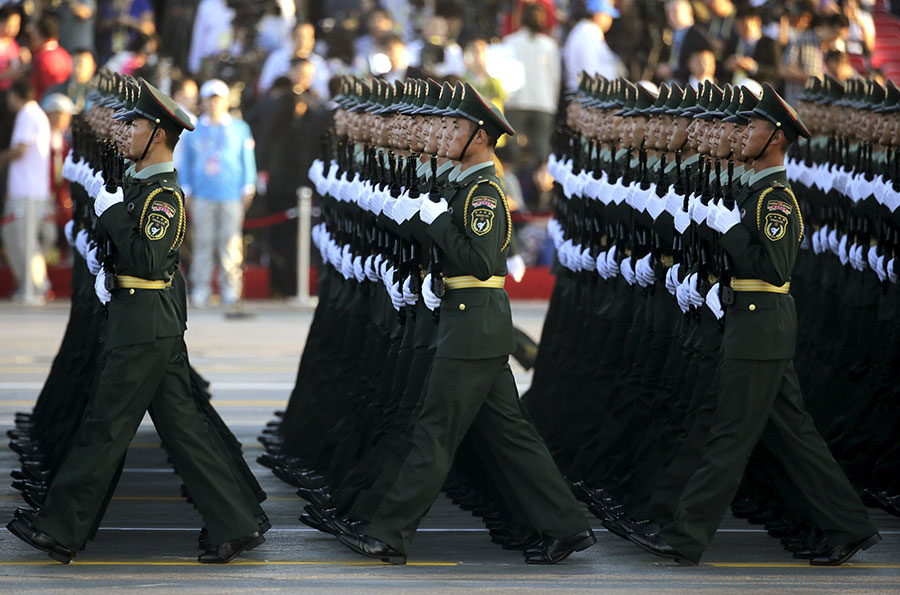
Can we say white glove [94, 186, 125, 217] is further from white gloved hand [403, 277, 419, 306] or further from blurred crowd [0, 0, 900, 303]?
blurred crowd [0, 0, 900, 303]

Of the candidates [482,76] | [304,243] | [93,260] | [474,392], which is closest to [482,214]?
[474,392]

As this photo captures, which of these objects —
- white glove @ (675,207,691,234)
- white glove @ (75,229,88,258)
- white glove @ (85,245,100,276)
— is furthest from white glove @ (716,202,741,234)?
white glove @ (75,229,88,258)

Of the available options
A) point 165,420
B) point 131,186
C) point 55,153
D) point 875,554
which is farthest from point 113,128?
point 55,153

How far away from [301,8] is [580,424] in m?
11.2

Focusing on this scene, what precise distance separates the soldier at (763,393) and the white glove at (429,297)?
3.87 ft

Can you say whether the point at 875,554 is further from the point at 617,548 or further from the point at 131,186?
the point at 131,186

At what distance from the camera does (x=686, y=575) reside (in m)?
7.19

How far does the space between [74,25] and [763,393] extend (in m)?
12.5

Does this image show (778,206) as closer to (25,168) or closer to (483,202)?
(483,202)

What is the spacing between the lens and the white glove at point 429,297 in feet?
24.2

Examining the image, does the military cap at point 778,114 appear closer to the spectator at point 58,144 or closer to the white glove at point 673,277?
the white glove at point 673,277

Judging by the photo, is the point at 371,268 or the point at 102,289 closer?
the point at 102,289

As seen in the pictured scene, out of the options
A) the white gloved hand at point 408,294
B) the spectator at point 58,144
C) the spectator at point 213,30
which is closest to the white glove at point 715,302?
the white gloved hand at point 408,294

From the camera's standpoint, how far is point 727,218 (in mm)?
7227
